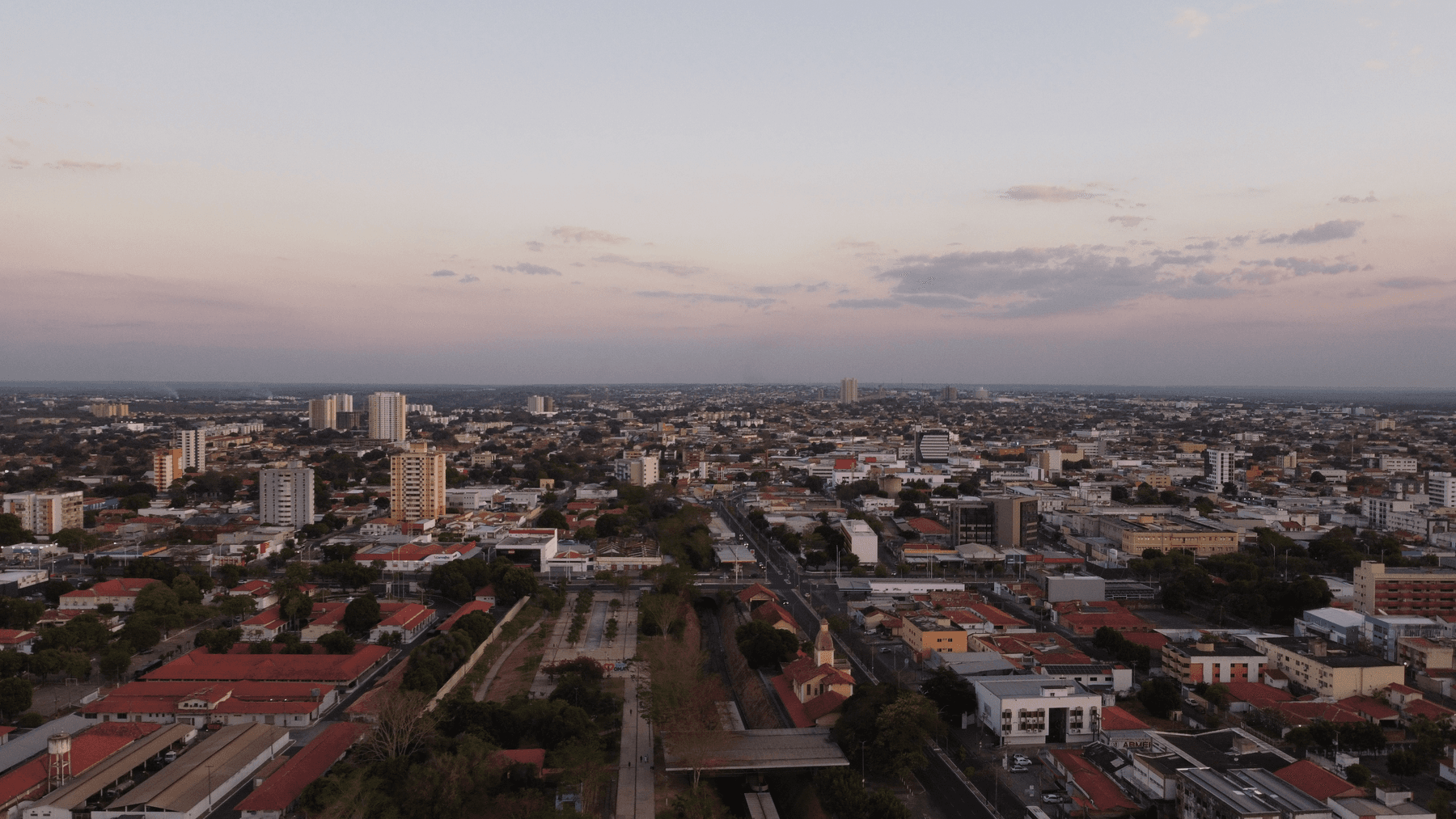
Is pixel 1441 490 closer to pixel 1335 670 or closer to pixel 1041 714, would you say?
pixel 1335 670

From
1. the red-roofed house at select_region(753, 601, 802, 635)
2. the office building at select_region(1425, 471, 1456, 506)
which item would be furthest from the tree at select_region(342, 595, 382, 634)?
the office building at select_region(1425, 471, 1456, 506)

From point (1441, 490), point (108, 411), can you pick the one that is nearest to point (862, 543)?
point (1441, 490)

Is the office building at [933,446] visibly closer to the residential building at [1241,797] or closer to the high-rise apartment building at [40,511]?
the high-rise apartment building at [40,511]

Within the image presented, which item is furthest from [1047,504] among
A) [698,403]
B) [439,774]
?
[698,403]

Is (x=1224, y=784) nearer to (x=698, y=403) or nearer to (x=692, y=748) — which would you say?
(x=692, y=748)

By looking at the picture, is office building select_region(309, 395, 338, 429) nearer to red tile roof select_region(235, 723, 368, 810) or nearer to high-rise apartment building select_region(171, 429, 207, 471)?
high-rise apartment building select_region(171, 429, 207, 471)

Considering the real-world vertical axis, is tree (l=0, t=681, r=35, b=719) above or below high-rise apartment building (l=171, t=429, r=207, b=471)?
below

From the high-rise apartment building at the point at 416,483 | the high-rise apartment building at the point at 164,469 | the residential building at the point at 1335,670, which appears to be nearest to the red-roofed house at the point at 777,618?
the residential building at the point at 1335,670
